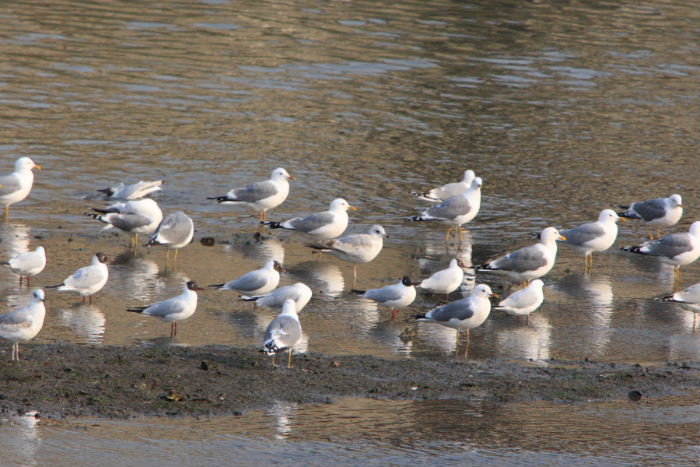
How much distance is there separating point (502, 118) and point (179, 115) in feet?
23.9

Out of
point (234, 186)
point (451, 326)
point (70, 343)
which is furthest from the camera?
point (234, 186)

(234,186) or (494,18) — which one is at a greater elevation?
(494,18)

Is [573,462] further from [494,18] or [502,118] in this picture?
[494,18]

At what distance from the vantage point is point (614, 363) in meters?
10.7

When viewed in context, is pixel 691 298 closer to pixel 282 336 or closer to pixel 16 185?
pixel 282 336

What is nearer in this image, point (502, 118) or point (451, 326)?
point (451, 326)

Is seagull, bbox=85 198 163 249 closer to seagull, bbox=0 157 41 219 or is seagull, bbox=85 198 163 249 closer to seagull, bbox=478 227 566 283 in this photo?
seagull, bbox=0 157 41 219

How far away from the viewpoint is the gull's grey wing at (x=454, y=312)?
11031 millimetres

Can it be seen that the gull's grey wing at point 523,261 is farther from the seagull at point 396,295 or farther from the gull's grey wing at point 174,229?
the gull's grey wing at point 174,229

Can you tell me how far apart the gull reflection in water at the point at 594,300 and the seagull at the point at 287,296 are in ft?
9.87

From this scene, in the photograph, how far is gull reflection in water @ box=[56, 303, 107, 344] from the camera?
1054 centimetres

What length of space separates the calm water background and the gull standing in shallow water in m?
0.28

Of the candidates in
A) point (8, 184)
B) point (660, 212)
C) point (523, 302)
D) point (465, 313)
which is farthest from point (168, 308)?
point (660, 212)

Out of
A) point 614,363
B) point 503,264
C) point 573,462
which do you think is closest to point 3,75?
point 503,264
